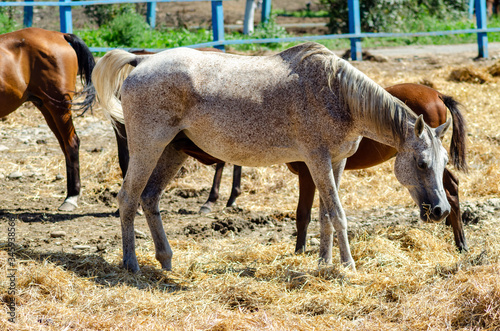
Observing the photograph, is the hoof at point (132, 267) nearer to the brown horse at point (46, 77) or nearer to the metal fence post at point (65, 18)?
the brown horse at point (46, 77)

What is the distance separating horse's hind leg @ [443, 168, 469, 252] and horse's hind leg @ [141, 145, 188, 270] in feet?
7.76

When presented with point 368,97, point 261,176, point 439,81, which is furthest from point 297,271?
point 439,81

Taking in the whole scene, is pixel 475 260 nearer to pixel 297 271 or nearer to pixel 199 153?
pixel 297 271

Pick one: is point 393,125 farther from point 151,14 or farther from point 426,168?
point 151,14

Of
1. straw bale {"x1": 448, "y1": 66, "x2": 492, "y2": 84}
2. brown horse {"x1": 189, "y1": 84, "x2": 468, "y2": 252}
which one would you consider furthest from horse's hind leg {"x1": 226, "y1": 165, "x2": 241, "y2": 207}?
straw bale {"x1": 448, "y1": 66, "x2": 492, "y2": 84}

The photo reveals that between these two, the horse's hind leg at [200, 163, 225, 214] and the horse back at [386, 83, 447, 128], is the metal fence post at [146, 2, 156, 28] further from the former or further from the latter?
the horse back at [386, 83, 447, 128]

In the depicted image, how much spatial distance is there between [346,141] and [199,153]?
1225 millimetres

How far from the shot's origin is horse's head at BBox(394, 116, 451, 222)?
423cm

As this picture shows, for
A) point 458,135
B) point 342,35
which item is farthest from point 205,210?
point 342,35

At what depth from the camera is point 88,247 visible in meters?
5.31

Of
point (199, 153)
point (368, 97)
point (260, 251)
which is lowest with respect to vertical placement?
point (260, 251)

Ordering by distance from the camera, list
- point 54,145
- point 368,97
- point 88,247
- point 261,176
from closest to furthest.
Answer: point 368,97
point 88,247
point 261,176
point 54,145

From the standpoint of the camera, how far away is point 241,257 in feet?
16.6

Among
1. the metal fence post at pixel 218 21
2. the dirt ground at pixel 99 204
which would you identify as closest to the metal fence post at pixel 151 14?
the metal fence post at pixel 218 21
